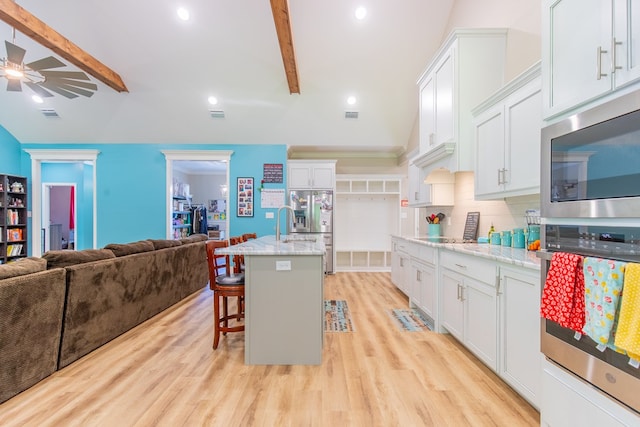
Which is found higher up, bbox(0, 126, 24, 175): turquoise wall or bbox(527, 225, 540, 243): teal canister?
bbox(0, 126, 24, 175): turquoise wall

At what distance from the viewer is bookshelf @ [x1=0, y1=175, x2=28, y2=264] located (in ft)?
18.4

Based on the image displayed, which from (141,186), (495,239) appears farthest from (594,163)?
(141,186)

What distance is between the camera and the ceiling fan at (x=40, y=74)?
3156 millimetres

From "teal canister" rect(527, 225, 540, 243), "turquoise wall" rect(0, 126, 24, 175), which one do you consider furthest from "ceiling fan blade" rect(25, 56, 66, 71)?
"teal canister" rect(527, 225, 540, 243)

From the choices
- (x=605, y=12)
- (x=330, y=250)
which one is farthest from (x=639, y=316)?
(x=330, y=250)

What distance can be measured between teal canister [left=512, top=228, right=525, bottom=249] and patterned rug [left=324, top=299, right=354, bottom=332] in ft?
5.59

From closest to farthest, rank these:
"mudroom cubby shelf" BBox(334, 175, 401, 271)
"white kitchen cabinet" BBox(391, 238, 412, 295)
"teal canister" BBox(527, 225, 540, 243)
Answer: "teal canister" BBox(527, 225, 540, 243) → "white kitchen cabinet" BBox(391, 238, 412, 295) → "mudroom cubby shelf" BBox(334, 175, 401, 271)

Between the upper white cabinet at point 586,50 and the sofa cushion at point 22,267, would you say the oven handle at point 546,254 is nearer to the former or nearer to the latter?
the upper white cabinet at point 586,50

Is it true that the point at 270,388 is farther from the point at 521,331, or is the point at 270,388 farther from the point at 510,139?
the point at 510,139

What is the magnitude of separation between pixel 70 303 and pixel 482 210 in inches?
152

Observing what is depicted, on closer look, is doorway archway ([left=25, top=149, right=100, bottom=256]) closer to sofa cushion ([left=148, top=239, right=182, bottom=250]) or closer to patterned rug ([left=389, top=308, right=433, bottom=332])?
sofa cushion ([left=148, top=239, right=182, bottom=250])

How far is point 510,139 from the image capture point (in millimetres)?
2307

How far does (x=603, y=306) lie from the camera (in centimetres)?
105

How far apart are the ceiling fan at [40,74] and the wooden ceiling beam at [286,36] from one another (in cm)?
238
